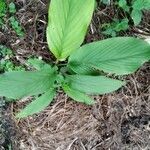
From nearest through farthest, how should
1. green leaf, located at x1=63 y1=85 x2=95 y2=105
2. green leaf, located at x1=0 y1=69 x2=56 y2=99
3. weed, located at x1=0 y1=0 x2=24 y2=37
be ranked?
green leaf, located at x1=0 y1=69 x2=56 y2=99, green leaf, located at x1=63 y1=85 x2=95 y2=105, weed, located at x1=0 y1=0 x2=24 y2=37

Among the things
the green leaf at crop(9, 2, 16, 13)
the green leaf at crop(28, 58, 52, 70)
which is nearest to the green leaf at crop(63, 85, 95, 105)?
the green leaf at crop(28, 58, 52, 70)

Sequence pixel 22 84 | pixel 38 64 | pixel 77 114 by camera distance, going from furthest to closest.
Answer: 1. pixel 77 114
2. pixel 38 64
3. pixel 22 84

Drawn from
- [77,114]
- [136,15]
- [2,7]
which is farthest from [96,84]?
[2,7]

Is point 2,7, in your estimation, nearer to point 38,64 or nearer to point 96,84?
point 38,64

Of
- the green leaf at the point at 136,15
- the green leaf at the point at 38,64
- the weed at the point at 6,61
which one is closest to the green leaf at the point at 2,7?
the weed at the point at 6,61

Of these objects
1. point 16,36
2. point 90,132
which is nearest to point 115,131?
point 90,132

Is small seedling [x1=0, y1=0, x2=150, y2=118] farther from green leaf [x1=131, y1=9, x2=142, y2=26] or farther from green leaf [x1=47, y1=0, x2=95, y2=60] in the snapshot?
green leaf [x1=131, y1=9, x2=142, y2=26]

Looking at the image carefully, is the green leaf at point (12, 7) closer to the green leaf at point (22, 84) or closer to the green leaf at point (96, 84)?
the green leaf at point (22, 84)
